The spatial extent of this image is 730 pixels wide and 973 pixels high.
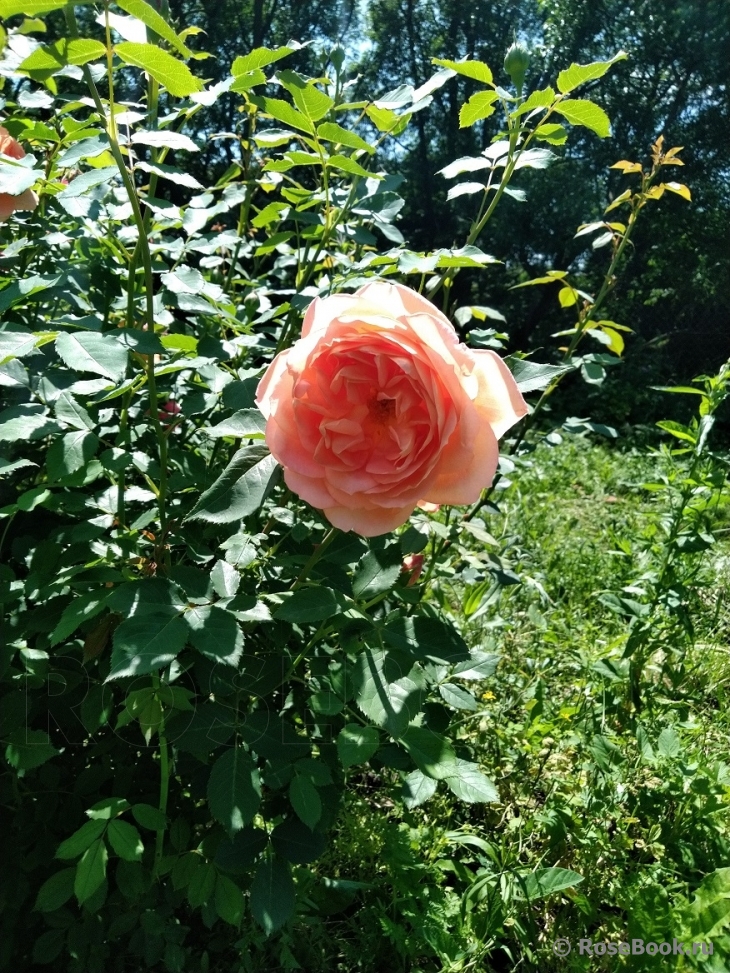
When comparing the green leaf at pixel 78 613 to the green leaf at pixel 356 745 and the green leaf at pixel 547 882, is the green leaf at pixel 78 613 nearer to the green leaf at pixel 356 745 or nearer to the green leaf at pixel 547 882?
the green leaf at pixel 356 745

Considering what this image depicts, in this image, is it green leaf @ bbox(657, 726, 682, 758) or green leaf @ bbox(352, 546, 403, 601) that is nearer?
green leaf @ bbox(352, 546, 403, 601)

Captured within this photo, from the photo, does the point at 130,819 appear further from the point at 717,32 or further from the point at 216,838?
the point at 717,32

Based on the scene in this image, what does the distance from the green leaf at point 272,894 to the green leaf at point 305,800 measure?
8cm

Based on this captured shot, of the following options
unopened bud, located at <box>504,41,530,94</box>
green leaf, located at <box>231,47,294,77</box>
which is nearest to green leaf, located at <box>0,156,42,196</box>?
green leaf, located at <box>231,47,294,77</box>

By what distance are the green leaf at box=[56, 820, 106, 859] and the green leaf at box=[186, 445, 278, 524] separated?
382 mm

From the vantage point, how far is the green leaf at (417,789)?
2.92 ft

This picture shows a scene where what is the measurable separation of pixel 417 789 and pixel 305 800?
187mm

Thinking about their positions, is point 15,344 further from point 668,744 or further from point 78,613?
point 668,744

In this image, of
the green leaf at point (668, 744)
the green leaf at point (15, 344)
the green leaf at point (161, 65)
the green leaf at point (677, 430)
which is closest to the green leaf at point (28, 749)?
the green leaf at point (15, 344)

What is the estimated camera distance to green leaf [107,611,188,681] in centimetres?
60

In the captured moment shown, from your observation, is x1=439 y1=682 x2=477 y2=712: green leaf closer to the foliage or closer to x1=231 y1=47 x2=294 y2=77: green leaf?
the foliage

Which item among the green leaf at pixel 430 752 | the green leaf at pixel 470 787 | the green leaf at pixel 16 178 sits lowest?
the green leaf at pixel 470 787

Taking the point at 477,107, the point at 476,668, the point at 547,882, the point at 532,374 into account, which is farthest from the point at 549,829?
the point at 477,107

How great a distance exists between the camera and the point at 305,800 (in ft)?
2.54
